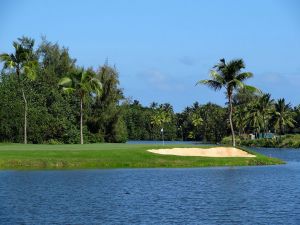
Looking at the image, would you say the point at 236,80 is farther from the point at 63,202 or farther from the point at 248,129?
the point at 248,129

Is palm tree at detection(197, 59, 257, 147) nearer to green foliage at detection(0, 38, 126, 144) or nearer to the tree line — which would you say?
the tree line

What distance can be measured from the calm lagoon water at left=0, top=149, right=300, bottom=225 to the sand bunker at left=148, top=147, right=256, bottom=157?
1268cm

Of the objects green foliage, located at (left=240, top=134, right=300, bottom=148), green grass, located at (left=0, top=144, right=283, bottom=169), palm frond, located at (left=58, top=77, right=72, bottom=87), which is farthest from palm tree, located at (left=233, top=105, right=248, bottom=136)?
green grass, located at (left=0, top=144, right=283, bottom=169)

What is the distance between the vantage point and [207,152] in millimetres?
58906

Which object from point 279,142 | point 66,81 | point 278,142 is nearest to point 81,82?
point 66,81

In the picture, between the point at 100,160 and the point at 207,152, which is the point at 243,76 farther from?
the point at 100,160

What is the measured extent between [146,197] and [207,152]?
29.5 m

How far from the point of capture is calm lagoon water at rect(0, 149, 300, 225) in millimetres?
23641

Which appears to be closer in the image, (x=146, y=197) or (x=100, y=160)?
(x=146, y=197)

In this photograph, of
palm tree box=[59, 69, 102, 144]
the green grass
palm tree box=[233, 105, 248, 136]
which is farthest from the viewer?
palm tree box=[233, 105, 248, 136]

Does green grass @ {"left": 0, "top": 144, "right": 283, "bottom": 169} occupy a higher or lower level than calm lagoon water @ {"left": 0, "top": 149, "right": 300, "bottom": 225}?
higher

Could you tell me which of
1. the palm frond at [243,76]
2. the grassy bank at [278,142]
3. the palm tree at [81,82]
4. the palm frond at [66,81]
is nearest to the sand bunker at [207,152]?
the palm frond at [243,76]

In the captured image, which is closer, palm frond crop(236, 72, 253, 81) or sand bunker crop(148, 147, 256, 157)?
sand bunker crop(148, 147, 256, 157)

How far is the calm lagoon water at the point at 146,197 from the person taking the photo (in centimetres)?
2364
